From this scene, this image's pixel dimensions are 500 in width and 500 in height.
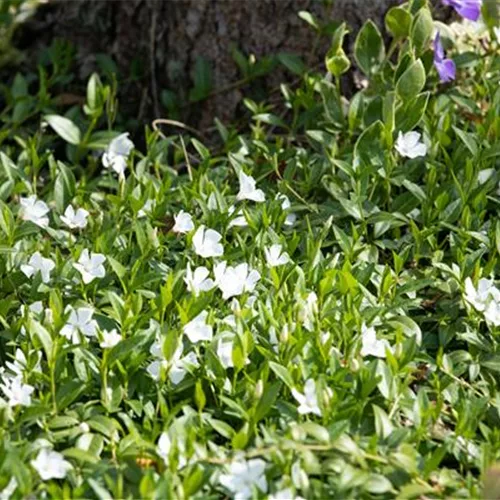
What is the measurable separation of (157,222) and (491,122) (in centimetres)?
101

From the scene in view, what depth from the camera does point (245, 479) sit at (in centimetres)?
244

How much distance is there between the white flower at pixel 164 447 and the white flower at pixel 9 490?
0.29 m

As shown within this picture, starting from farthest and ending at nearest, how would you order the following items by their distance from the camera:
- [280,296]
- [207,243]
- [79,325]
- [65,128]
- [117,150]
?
1. [65,128]
2. [117,150]
3. [207,243]
4. [280,296]
5. [79,325]

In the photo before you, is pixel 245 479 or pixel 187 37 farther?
pixel 187 37

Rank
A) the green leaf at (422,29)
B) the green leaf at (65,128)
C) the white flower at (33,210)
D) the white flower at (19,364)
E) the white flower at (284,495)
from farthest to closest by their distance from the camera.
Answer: the green leaf at (65,128) < the green leaf at (422,29) < the white flower at (33,210) < the white flower at (19,364) < the white flower at (284,495)

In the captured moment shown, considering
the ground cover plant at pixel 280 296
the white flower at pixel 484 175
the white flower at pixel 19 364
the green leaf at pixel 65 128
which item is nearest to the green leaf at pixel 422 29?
the ground cover plant at pixel 280 296

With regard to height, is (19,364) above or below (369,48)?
below

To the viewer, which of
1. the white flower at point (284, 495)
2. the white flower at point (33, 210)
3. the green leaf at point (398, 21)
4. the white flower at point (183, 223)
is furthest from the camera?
the green leaf at point (398, 21)

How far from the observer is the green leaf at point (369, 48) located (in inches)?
146

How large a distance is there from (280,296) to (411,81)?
84cm

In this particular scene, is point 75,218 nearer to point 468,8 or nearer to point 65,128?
point 65,128

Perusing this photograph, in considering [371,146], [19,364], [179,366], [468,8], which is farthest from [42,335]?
[468,8]

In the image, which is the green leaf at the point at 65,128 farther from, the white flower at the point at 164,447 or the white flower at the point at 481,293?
the white flower at the point at 164,447

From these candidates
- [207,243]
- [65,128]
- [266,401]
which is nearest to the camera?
[266,401]
